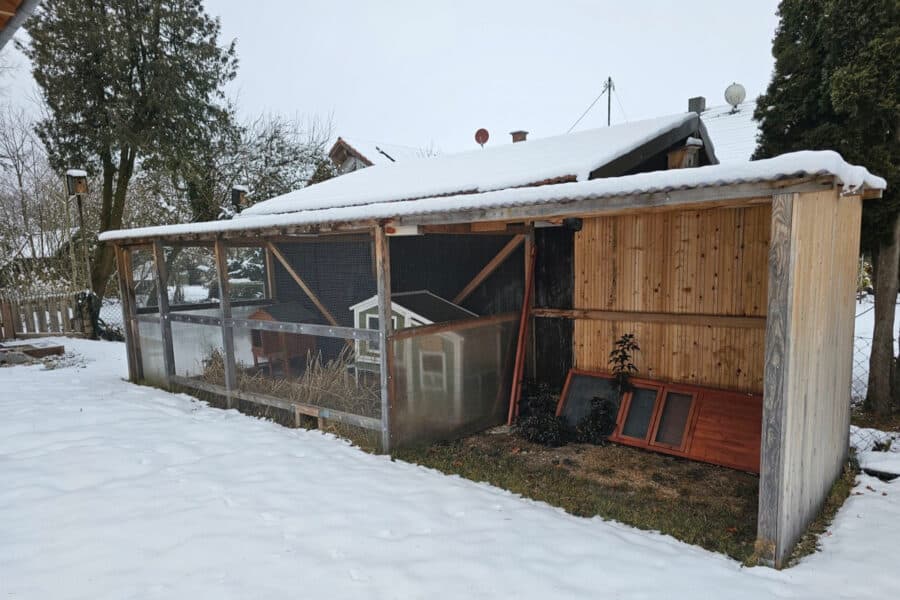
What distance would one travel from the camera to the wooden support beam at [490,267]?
528 cm

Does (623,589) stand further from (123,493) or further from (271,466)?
(123,493)

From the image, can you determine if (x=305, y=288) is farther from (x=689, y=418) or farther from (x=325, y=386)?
(x=689, y=418)

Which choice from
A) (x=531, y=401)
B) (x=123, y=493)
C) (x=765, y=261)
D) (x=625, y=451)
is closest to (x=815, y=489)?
(x=625, y=451)

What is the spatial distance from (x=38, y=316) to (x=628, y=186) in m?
10.8

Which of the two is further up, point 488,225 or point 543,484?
point 488,225

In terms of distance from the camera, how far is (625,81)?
22297mm

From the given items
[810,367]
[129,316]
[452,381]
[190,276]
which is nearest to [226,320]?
[190,276]

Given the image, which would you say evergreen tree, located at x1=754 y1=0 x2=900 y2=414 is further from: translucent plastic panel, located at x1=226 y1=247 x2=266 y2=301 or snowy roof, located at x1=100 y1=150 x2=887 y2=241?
translucent plastic panel, located at x1=226 y1=247 x2=266 y2=301

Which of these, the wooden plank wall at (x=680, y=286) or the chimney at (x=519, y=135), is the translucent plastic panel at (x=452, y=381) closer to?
the wooden plank wall at (x=680, y=286)

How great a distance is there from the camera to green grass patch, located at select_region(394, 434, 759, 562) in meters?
3.06

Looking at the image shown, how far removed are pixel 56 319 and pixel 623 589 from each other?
10.8 metres

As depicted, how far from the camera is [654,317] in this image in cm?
471

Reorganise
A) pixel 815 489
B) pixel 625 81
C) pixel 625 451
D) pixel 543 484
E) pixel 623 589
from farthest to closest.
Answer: pixel 625 81 < pixel 625 451 < pixel 543 484 < pixel 815 489 < pixel 623 589

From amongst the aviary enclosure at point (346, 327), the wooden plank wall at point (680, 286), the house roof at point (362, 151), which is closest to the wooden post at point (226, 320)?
the aviary enclosure at point (346, 327)
